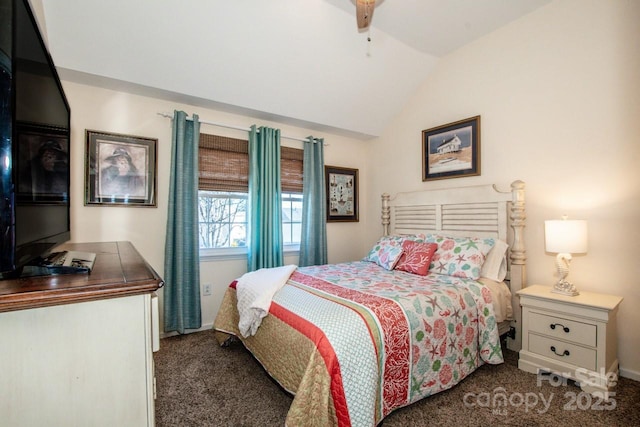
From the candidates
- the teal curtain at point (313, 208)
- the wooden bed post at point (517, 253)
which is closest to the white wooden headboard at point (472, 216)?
the wooden bed post at point (517, 253)

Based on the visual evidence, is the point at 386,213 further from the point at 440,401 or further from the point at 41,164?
the point at 41,164

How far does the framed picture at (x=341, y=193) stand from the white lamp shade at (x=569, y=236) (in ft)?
7.87

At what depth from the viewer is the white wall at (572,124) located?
7.05ft

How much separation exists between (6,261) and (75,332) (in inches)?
9.3

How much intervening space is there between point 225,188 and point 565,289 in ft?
10.1

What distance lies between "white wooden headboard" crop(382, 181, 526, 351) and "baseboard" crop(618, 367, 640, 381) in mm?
614

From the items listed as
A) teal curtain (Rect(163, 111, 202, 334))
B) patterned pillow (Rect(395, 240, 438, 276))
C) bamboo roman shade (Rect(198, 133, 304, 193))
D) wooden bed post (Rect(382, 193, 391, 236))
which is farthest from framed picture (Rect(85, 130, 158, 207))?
wooden bed post (Rect(382, 193, 391, 236))

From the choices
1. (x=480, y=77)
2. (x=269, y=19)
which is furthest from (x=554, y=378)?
(x=269, y=19)

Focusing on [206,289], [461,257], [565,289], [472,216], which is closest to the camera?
[565,289]

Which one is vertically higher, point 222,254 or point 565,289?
point 222,254

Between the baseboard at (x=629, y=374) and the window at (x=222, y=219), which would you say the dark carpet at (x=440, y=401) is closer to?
the baseboard at (x=629, y=374)

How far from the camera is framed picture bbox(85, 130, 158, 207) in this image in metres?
2.56

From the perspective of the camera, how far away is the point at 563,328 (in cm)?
206

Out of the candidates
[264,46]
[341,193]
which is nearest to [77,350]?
[264,46]
